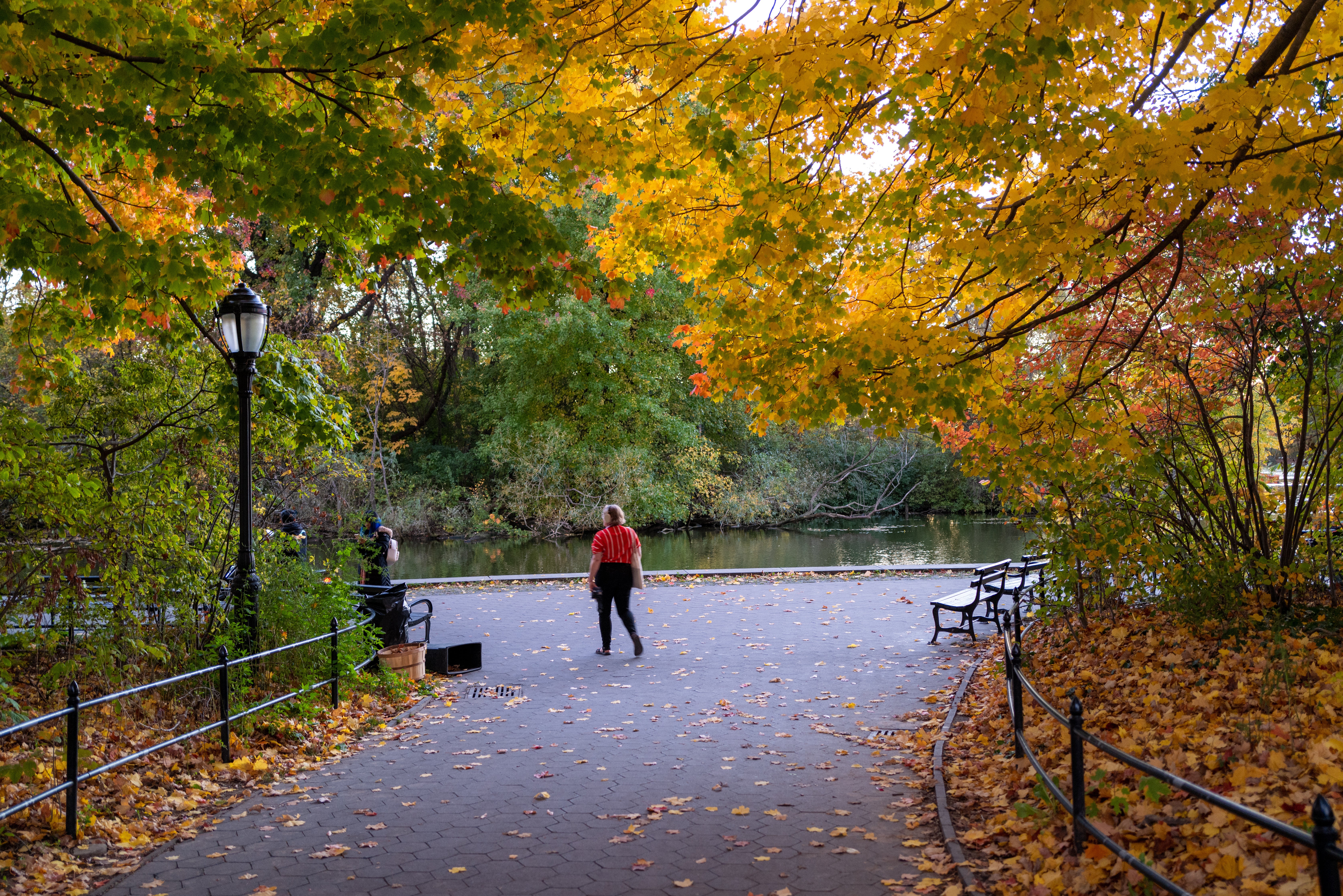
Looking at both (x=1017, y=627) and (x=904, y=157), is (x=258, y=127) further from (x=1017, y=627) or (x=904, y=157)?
(x=1017, y=627)

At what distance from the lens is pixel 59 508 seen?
7.30 meters

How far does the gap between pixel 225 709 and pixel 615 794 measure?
2.78 m

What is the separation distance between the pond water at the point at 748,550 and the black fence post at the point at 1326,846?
17.3 metres

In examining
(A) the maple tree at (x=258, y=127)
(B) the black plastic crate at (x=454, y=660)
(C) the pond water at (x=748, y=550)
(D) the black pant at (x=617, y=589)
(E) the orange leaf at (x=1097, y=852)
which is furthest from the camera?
(C) the pond water at (x=748, y=550)

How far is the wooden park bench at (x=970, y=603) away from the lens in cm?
1129

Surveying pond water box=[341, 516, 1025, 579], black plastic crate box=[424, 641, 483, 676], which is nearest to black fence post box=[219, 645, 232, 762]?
black plastic crate box=[424, 641, 483, 676]

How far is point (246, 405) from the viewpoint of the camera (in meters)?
7.91

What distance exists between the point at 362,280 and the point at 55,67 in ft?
10.1

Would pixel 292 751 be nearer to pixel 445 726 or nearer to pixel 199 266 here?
pixel 445 726

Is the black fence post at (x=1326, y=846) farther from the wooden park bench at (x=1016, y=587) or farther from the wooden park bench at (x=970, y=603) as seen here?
the wooden park bench at (x=970, y=603)

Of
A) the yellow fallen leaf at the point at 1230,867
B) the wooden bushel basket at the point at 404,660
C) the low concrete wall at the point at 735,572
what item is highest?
the low concrete wall at the point at 735,572

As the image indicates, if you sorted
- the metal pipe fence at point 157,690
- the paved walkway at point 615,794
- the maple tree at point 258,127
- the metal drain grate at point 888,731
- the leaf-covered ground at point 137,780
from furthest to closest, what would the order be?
the metal drain grate at point 888,731, the maple tree at point 258,127, the metal pipe fence at point 157,690, the leaf-covered ground at point 137,780, the paved walkway at point 615,794

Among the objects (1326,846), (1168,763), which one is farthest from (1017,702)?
(1326,846)

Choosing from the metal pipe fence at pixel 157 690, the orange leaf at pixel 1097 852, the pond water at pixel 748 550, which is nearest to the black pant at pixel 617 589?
the metal pipe fence at pixel 157 690
